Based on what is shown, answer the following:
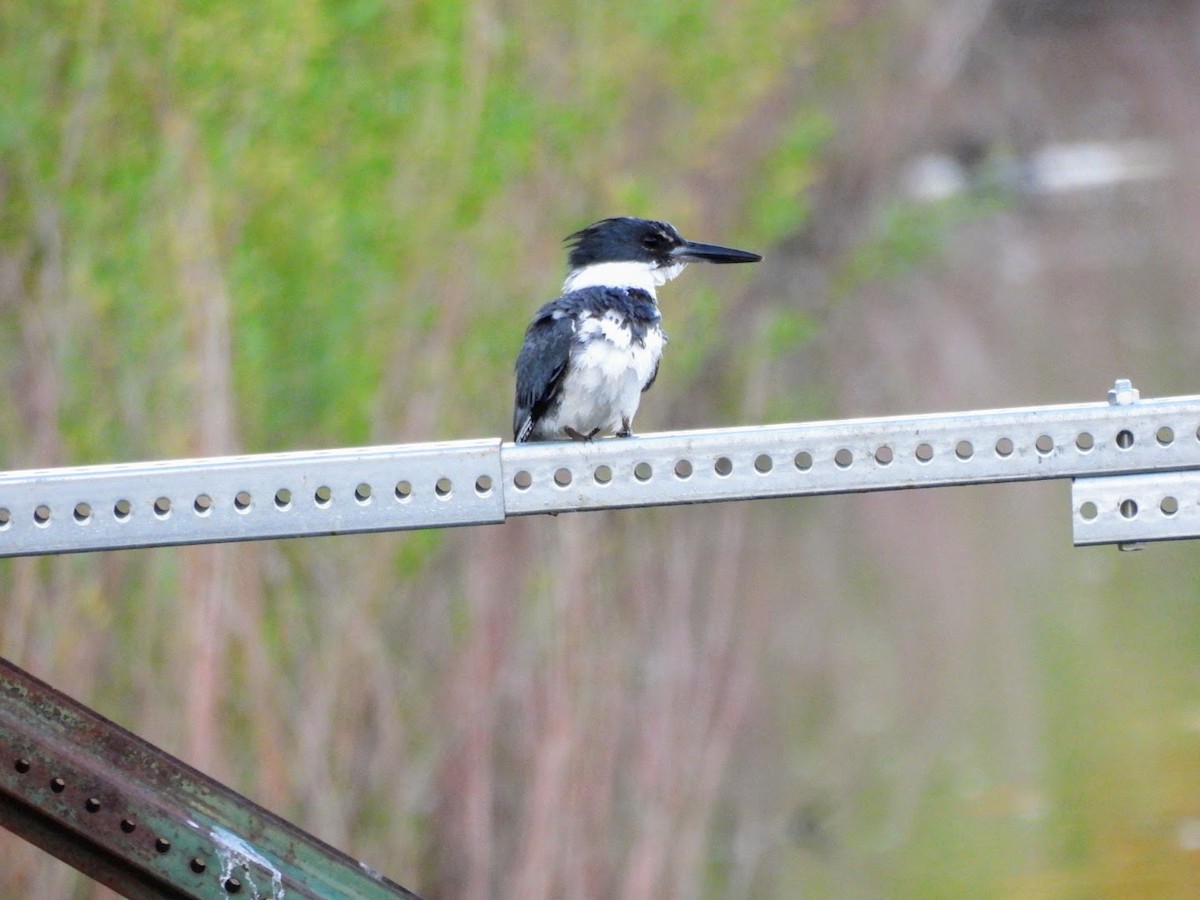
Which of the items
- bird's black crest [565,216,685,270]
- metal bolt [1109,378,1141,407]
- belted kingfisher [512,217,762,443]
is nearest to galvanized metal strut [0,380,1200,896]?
metal bolt [1109,378,1141,407]

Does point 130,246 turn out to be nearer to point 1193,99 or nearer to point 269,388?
point 269,388

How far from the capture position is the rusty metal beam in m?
1.75

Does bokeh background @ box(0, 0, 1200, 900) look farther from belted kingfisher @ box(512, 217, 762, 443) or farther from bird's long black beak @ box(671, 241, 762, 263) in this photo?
bird's long black beak @ box(671, 241, 762, 263)

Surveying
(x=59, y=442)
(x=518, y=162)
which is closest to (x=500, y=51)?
(x=518, y=162)

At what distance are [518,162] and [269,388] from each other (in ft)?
3.45

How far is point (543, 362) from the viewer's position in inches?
132

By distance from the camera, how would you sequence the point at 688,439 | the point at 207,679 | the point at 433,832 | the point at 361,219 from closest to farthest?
the point at 688,439 → the point at 207,679 → the point at 433,832 → the point at 361,219

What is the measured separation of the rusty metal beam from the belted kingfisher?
5.00 feet

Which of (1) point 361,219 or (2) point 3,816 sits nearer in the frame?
(2) point 3,816

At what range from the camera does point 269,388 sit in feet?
17.7

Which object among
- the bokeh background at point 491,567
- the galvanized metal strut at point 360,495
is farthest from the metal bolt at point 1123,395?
the bokeh background at point 491,567

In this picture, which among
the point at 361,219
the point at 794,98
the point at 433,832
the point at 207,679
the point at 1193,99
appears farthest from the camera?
the point at 1193,99

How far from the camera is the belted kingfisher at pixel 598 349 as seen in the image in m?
3.33

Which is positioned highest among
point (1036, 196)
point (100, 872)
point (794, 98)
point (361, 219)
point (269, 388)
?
point (1036, 196)
